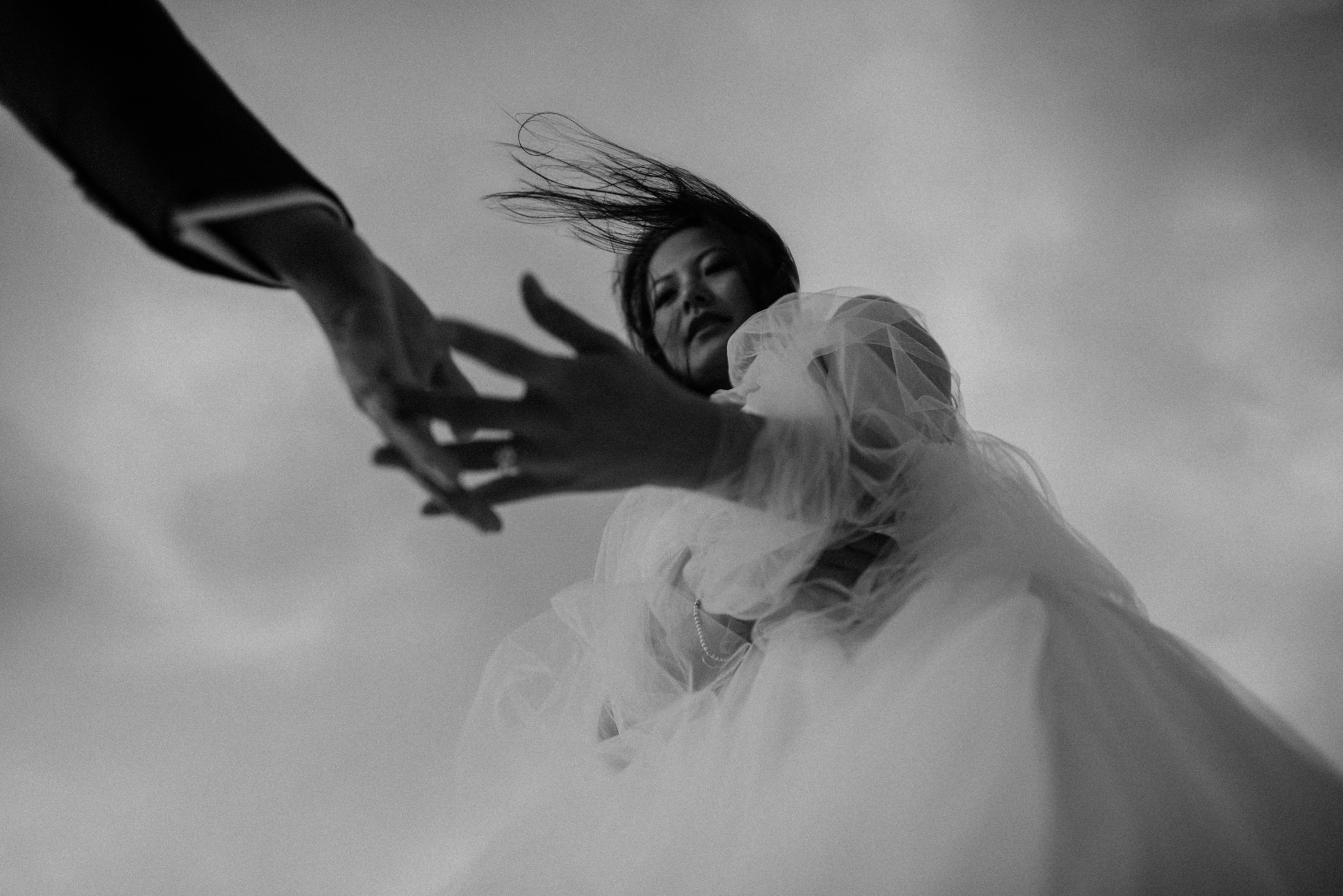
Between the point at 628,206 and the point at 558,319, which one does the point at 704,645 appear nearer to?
the point at 558,319

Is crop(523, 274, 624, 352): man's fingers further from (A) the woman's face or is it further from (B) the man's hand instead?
(A) the woman's face

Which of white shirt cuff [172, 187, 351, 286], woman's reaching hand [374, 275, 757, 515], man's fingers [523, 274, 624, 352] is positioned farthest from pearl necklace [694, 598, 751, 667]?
white shirt cuff [172, 187, 351, 286]

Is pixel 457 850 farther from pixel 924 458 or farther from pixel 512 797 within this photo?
pixel 924 458

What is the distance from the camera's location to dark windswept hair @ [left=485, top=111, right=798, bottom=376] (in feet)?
5.09

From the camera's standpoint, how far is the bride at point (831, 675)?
63 cm

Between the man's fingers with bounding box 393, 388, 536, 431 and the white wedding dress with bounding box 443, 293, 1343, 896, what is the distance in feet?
0.83

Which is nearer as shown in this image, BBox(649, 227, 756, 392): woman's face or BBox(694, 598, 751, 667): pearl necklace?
BBox(694, 598, 751, 667): pearl necklace

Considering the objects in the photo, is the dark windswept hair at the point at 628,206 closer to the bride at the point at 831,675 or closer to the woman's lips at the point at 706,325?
the woman's lips at the point at 706,325

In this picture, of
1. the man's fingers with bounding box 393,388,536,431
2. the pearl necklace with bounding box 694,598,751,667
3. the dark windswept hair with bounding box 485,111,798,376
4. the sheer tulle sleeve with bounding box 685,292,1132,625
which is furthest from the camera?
the dark windswept hair with bounding box 485,111,798,376

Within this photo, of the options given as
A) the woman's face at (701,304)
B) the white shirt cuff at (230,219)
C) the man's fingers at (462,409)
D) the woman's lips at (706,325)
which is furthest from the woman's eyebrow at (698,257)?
the man's fingers at (462,409)

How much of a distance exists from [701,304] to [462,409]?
873 millimetres

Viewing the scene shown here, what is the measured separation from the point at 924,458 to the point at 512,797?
2.28ft

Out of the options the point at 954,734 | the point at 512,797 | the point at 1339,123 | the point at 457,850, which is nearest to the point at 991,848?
the point at 954,734

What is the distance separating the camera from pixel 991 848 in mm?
599
